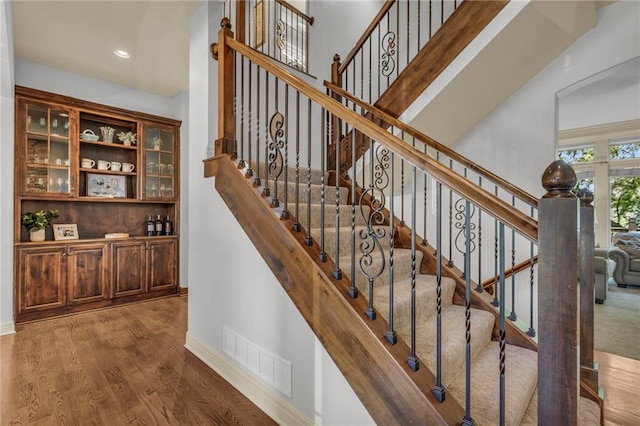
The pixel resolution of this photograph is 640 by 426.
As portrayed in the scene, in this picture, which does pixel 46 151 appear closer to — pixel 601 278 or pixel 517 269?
pixel 517 269

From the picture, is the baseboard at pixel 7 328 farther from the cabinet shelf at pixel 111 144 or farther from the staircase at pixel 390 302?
the staircase at pixel 390 302

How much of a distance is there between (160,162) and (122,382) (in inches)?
120

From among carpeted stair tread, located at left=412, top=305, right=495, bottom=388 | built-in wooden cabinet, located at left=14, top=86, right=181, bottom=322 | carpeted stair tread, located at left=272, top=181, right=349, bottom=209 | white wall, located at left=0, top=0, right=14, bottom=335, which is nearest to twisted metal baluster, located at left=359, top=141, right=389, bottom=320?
carpeted stair tread, located at left=412, top=305, right=495, bottom=388

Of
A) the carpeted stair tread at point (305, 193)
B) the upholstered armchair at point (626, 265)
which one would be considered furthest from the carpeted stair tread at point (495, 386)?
the upholstered armchair at point (626, 265)

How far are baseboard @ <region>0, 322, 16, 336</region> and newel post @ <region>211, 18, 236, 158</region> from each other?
286 centimetres

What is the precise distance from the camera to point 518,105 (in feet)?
A: 10.4

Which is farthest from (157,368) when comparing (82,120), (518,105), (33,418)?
(518,105)

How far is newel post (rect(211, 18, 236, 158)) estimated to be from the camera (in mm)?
2252

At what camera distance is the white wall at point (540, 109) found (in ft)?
9.08

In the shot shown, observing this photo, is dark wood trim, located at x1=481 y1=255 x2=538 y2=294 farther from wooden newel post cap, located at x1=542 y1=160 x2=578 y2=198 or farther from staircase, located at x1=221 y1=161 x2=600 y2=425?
wooden newel post cap, located at x1=542 y1=160 x2=578 y2=198

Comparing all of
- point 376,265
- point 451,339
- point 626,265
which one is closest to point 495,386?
point 451,339

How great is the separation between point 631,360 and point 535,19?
2.95 meters

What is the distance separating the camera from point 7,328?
2982 mm

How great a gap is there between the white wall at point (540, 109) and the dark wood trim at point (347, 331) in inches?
104
